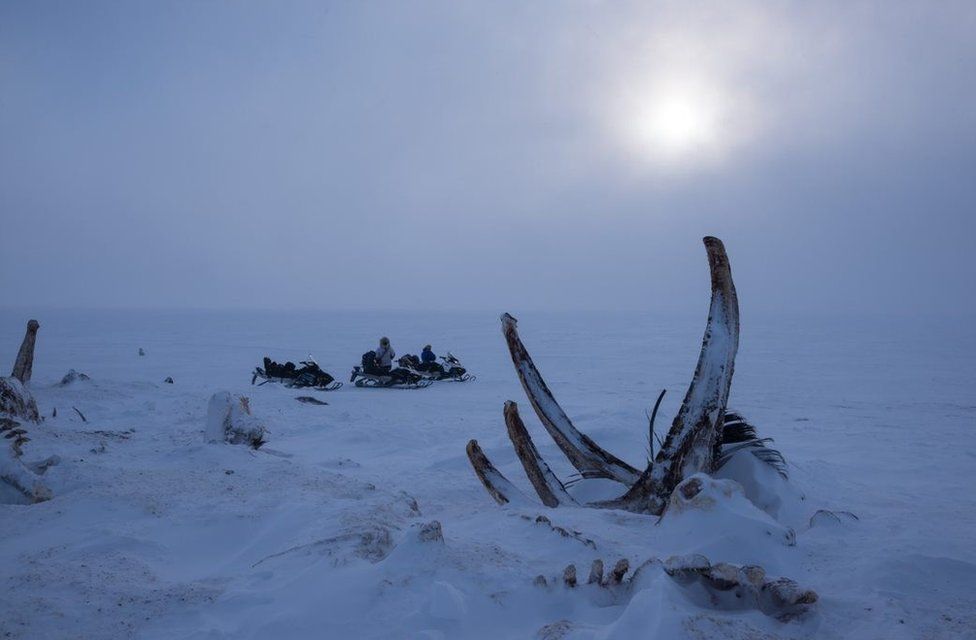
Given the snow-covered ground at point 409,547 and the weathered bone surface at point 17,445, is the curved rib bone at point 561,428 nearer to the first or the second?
the snow-covered ground at point 409,547

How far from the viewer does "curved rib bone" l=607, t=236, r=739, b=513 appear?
3.72 metres

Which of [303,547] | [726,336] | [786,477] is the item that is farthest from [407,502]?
[786,477]

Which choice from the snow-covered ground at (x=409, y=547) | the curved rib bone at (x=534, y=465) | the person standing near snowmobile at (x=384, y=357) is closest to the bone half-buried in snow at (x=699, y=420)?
the curved rib bone at (x=534, y=465)

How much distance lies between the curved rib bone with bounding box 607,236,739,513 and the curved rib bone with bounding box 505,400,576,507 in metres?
0.59

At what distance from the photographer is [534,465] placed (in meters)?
4.07

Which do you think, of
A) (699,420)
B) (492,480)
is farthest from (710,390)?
(492,480)

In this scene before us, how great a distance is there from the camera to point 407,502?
13.5 ft

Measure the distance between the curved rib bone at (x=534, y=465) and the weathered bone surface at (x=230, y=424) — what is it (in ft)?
10.8

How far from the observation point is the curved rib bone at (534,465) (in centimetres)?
405

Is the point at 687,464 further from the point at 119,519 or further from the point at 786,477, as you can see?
the point at 119,519

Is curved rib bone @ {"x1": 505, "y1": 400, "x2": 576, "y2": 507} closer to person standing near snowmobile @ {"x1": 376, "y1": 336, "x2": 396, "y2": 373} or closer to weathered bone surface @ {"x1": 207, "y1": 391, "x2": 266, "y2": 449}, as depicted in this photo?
weathered bone surface @ {"x1": 207, "y1": 391, "x2": 266, "y2": 449}

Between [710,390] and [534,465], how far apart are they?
113cm

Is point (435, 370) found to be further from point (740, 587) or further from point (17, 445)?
point (740, 587)

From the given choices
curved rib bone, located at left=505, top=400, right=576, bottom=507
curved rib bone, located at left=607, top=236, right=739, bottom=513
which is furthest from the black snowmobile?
curved rib bone, located at left=607, top=236, right=739, bottom=513
